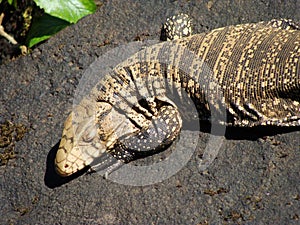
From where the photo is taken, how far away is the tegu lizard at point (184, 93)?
18.2 feet

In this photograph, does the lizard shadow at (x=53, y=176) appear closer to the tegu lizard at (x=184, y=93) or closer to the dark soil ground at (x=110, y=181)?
the dark soil ground at (x=110, y=181)

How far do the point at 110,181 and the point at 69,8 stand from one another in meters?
1.81

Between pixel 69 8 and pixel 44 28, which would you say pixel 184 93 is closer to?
pixel 69 8

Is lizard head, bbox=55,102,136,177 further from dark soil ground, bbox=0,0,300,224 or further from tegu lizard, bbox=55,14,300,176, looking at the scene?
dark soil ground, bbox=0,0,300,224

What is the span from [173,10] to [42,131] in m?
1.83

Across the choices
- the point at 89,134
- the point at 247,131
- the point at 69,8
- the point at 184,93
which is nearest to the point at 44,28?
the point at 69,8

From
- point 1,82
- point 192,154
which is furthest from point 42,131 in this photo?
point 192,154

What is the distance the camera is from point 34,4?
7031 mm

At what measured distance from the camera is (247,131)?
582 cm

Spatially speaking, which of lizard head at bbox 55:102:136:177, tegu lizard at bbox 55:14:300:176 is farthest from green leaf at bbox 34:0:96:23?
lizard head at bbox 55:102:136:177

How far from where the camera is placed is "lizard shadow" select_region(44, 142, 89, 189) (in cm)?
598

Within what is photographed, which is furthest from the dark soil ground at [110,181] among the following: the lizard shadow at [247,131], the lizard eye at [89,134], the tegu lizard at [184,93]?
the lizard eye at [89,134]

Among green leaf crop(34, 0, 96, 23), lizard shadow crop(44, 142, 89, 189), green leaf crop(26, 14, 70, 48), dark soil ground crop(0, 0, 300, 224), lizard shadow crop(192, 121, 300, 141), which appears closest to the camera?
dark soil ground crop(0, 0, 300, 224)

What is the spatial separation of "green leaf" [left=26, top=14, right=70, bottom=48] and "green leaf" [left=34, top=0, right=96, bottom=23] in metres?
Answer: 0.32
